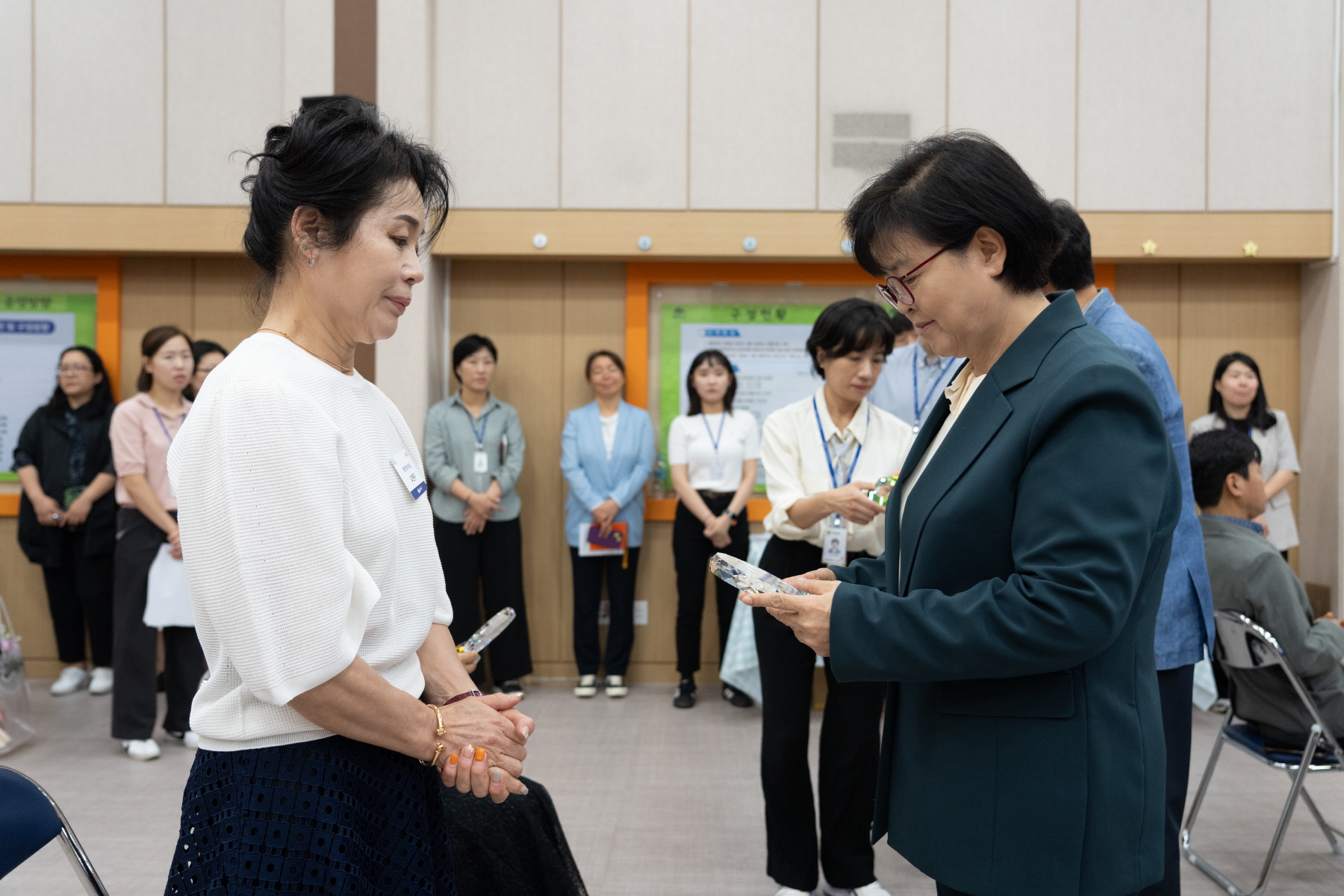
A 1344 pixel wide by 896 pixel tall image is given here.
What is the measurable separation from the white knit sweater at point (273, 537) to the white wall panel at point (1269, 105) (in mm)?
5668

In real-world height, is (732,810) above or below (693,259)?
below

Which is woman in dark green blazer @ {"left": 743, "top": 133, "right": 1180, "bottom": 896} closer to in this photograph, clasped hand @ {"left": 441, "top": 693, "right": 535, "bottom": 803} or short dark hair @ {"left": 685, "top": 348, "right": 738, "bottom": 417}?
clasped hand @ {"left": 441, "top": 693, "right": 535, "bottom": 803}

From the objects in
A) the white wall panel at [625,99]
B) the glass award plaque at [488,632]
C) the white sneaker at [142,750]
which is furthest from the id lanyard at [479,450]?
the glass award plaque at [488,632]

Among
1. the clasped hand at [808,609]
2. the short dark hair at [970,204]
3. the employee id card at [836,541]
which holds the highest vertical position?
the short dark hair at [970,204]

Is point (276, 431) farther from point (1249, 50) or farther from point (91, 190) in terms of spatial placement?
point (1249, 50)

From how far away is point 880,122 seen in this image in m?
5.32

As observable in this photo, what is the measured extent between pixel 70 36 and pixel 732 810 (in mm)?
5760

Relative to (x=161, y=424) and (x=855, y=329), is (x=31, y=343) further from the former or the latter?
(x=855, y=329)

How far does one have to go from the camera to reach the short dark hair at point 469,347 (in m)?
5.32

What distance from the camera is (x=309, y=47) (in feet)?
→ 17.2

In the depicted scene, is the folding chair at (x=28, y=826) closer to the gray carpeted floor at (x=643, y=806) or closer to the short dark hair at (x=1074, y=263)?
the gray carpeted floor at (x=643, y=806)

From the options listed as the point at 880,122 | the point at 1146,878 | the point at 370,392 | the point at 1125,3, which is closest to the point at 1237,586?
the point at 1146,878

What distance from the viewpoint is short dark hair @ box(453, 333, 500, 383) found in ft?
17.5

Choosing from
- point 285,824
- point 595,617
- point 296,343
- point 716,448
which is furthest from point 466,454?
point 285,824
